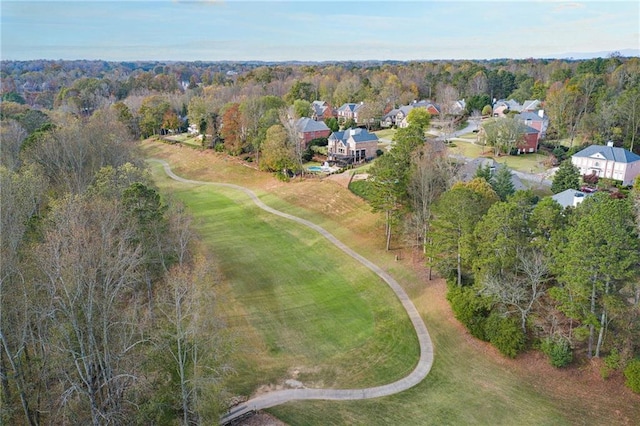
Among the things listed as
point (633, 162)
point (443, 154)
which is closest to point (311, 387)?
point (443, 154)

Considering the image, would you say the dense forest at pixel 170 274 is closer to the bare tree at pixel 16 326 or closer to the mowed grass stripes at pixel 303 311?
the bare tree at pixel 16 326

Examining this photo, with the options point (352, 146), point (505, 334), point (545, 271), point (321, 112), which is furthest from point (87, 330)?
point (321, 112)

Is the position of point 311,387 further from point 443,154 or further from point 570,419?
point 443,154

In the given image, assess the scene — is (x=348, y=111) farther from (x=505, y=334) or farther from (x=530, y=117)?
(x=505, y=334)

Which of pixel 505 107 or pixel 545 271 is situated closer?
pixel 545 271

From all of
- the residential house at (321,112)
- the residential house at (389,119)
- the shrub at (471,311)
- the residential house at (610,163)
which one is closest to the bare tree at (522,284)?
the shrub at (471,311)
